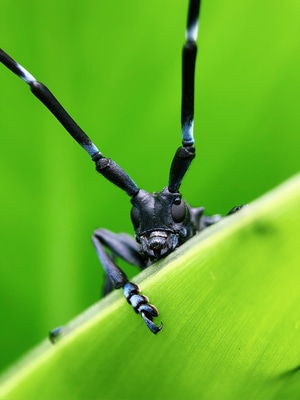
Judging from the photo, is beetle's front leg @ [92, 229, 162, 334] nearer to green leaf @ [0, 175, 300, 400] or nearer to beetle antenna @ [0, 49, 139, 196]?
green leaf @ [0, 175, 300, 400]

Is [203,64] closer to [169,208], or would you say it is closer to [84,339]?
[169,208]

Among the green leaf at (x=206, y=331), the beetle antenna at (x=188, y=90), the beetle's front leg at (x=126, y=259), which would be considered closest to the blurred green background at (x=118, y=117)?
the beetle's front leg at (x=126, y=259)


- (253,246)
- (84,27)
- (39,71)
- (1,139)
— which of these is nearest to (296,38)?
(84,27)

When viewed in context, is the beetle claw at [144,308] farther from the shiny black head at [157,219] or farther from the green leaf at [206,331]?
the shiny black head at [157,219]

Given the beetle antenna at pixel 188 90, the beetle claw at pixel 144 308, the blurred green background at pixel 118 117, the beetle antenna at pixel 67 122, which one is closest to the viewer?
the beetle claw at pixel 144 308

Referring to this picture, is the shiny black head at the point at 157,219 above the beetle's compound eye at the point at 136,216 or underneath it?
underneath

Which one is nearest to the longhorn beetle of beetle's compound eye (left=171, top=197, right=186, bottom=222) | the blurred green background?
beetle's compound eye (left=171, top=197, right=186, bottom=222)

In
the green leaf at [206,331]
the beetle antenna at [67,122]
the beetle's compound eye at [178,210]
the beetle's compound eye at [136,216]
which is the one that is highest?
the beetle antenna at [67,122]
